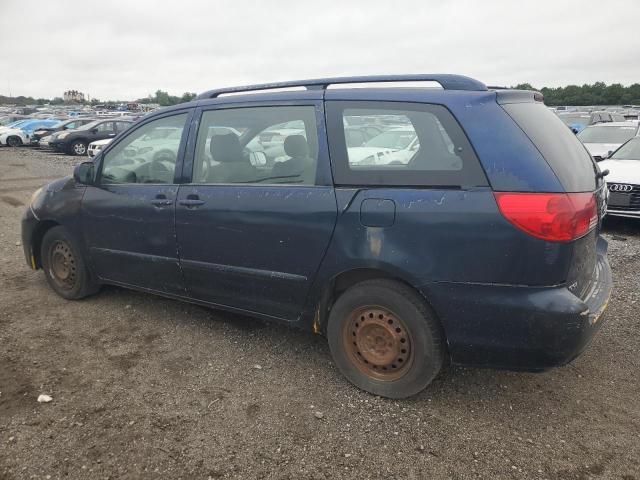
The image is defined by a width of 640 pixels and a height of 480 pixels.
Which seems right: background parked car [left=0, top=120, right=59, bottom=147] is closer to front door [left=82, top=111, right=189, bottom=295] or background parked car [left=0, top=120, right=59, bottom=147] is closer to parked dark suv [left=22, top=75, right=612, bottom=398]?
front door [left=82, top=111, right=189, bottom=295]

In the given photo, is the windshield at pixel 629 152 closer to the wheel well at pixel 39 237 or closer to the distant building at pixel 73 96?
the wheel well at pixel 39 237

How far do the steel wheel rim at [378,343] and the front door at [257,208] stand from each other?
1.26ft

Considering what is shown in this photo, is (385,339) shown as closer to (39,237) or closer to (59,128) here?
(39,237)

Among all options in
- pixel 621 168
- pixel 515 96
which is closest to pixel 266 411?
pixel 515 96

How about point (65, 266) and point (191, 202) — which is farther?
point (65, 266)

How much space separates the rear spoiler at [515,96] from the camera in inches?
106

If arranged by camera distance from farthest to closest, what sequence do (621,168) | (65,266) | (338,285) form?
(621,168) → (65,266) → (338,285)

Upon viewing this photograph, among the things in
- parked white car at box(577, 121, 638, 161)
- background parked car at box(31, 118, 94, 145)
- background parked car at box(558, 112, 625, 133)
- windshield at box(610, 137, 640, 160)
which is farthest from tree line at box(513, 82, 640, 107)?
windshield at box(610, 137, 640, 160)

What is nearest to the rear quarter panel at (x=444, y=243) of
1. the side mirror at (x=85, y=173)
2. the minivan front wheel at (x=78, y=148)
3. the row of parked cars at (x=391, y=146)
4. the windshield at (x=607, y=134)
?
the row of parked cars at (x=391, y=146)

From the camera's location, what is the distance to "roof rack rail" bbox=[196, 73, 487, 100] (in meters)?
2.78

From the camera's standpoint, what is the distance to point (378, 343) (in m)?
2.89

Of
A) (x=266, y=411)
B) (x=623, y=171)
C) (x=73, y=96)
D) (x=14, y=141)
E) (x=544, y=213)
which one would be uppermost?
(x=73, y=96)

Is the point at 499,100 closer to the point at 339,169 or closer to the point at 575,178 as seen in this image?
the point at 575,178

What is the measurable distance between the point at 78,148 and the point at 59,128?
307 cm
